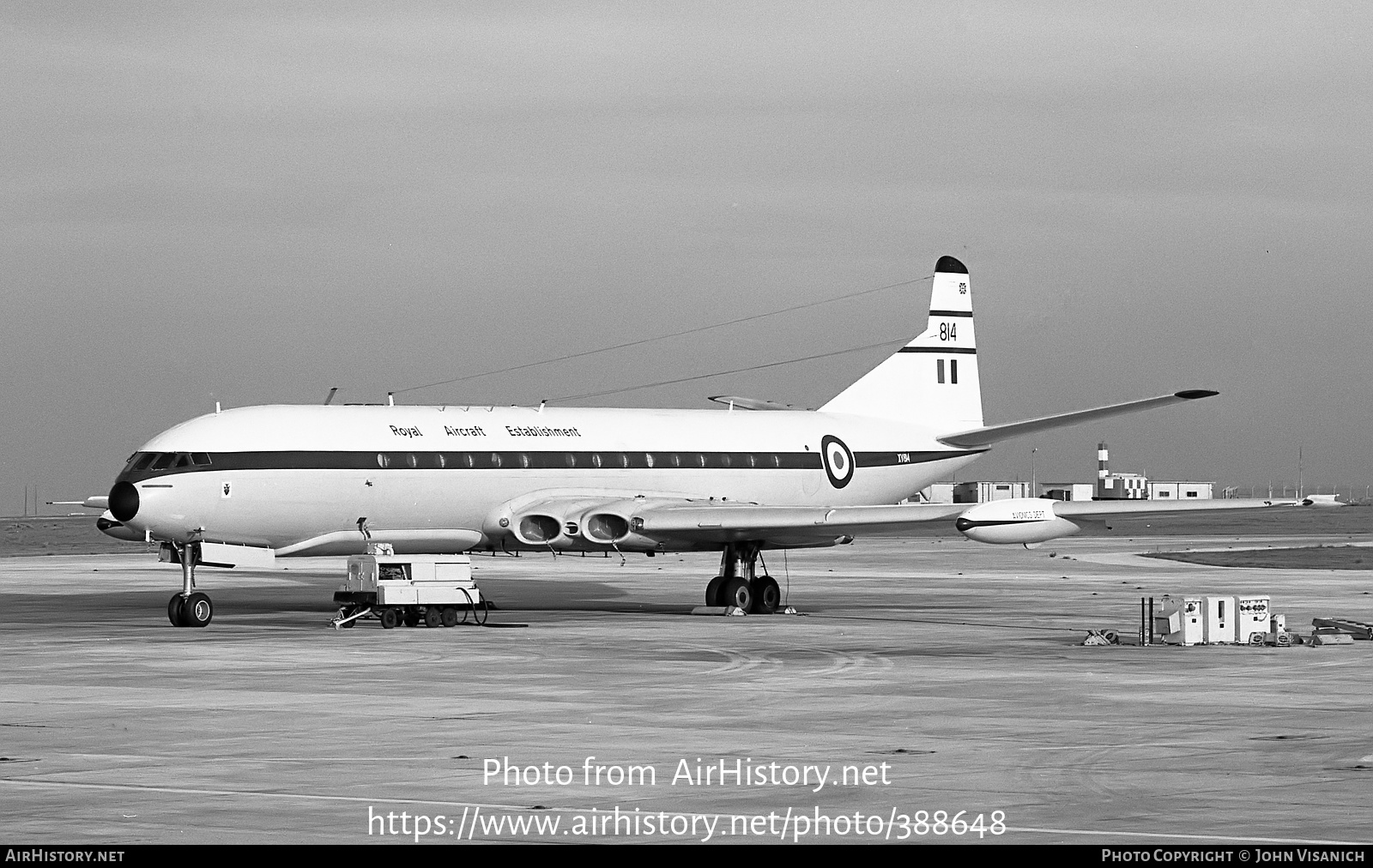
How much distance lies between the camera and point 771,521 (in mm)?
35438

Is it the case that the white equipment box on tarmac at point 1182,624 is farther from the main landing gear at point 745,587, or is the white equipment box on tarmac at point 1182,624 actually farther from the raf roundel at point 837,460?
the raf roundel at point 837,460

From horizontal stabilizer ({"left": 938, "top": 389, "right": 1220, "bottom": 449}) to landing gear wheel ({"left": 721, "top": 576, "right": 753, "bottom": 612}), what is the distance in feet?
25.3

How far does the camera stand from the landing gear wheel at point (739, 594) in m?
36.9

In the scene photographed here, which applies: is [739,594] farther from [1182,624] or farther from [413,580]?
[1182,624]

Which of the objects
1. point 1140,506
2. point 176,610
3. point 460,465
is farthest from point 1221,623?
point 176,610

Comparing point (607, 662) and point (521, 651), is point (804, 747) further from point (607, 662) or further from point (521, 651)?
Result: point (521, 651)

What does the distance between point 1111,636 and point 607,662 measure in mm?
7863

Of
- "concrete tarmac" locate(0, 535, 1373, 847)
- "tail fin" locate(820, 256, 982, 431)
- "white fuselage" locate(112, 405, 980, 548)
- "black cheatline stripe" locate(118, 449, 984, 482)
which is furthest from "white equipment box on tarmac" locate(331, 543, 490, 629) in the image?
"tail fin" locate(820, 256, 982, 431)

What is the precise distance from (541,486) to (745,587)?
13.9 ft

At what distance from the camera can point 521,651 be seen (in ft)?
85.3

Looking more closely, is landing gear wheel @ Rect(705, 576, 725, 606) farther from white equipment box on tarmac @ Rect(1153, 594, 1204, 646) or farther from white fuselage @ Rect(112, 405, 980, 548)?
white equipment box on tarmac @ Rect(1153, 594, 1204, 646)

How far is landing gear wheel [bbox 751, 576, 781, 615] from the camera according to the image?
3706 cm

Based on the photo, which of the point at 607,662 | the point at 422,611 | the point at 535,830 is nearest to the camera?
the point at 535,830
